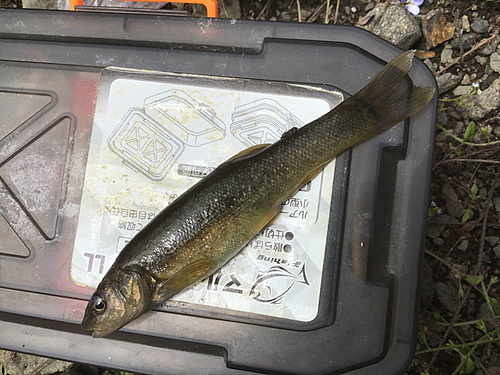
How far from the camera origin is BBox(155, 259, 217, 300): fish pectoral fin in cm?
129

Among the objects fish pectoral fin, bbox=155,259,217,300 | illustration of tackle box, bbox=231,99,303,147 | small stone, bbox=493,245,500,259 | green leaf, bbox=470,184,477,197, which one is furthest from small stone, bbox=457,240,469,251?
fish pectoral fin, bbox=155,259,217,300

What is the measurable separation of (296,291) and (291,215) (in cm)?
30

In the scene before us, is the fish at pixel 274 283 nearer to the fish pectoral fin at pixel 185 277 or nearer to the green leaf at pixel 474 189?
the fish pectoral fin at pixel 185 277

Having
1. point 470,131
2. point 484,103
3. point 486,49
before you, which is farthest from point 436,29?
point 470,131

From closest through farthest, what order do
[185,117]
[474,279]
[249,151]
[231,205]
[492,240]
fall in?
[231,205] < [249,151] < [185,117] < [474,279] < [492,240]

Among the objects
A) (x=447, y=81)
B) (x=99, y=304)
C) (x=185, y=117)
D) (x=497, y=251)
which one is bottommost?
(x=99, y=304)

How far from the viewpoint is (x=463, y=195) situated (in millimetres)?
1817

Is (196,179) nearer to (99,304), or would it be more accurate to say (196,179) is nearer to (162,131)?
(162,131)

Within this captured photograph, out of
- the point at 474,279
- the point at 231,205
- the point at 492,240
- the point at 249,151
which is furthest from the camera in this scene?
the point at 492,240

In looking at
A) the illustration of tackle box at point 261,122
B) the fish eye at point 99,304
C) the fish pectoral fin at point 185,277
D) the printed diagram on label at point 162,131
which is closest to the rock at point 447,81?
the illustration of tackle box at point 261,122

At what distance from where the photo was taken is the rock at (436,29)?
185cm

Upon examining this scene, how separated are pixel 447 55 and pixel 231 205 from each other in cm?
145

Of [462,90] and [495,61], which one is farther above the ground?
[495,61]

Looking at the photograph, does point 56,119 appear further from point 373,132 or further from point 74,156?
point 373,132
